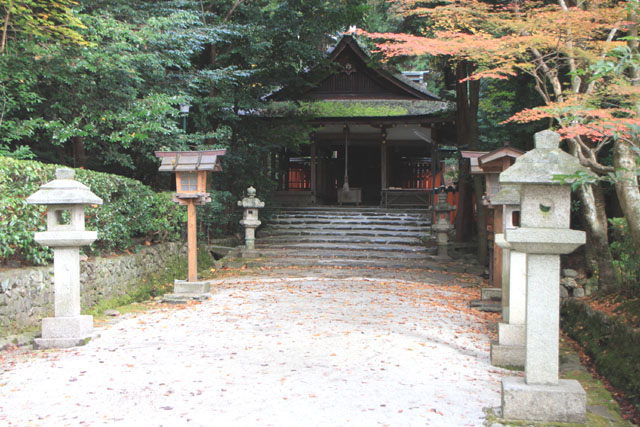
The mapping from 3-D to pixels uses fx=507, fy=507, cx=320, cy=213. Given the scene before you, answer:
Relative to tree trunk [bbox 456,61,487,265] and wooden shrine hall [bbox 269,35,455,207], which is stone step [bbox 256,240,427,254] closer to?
tree trunk [bbox 456,61,487,265]

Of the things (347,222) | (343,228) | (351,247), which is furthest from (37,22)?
(347,222)

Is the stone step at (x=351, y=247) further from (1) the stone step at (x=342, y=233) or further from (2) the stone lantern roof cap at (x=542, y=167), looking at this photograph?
(2) the stone lantern roof cap at (x=542, y=167)

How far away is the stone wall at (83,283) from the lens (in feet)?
20.4

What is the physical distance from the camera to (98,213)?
27.8ft

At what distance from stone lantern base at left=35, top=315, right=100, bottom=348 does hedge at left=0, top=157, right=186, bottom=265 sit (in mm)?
1107

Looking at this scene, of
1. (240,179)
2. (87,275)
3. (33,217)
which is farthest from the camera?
(240,179)

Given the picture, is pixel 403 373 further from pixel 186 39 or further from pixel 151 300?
pixel 186 39

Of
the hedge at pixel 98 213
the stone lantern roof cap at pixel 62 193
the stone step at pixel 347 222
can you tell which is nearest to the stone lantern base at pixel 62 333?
the hedge at pixel 98 213

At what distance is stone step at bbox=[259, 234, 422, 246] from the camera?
15078 millimetres

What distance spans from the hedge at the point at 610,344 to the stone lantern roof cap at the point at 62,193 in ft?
20.5

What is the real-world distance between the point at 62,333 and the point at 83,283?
1.94m

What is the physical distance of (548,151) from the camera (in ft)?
12.8

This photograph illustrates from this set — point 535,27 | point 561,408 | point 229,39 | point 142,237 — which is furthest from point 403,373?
point 229,39

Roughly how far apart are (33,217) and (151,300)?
2903 mm
